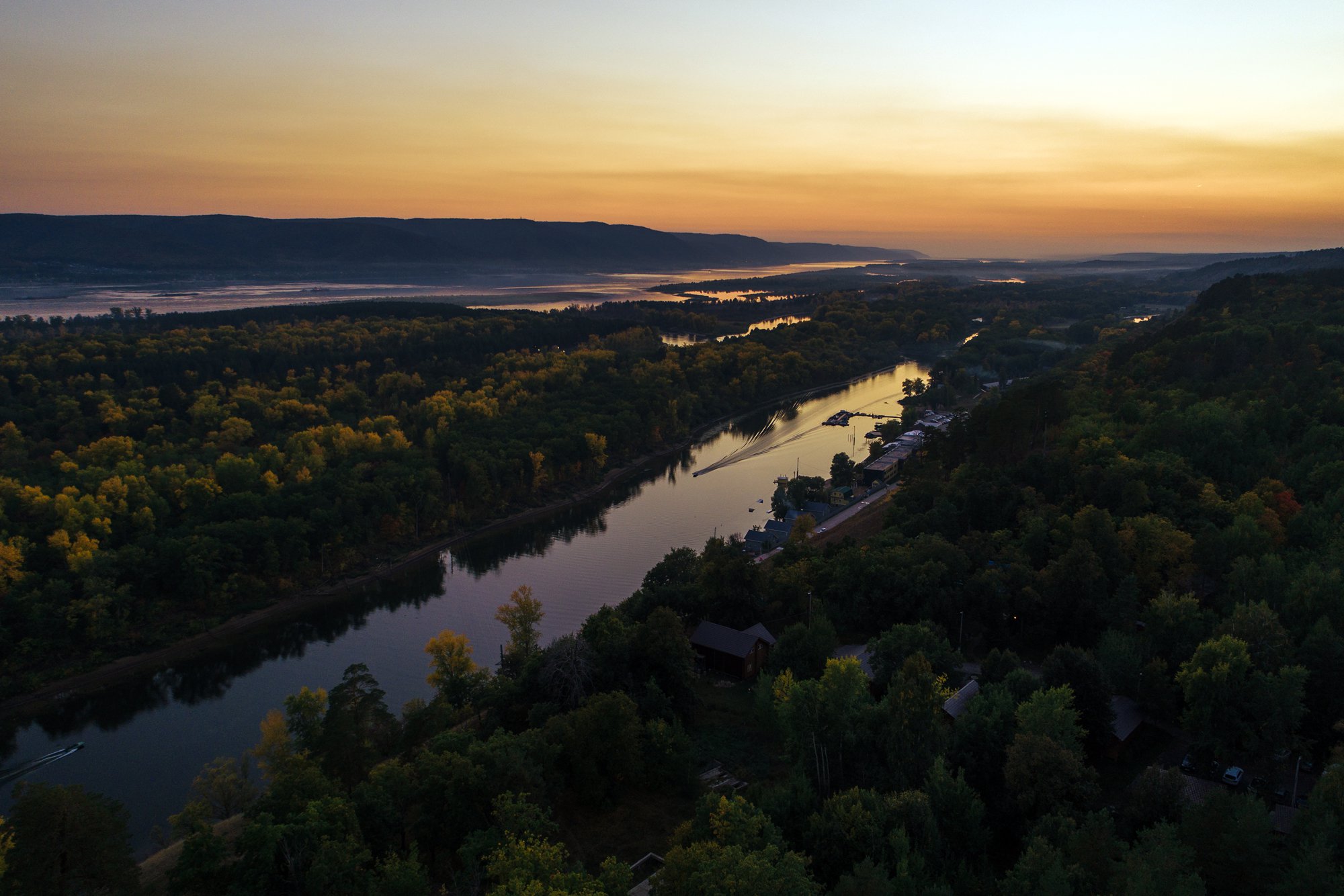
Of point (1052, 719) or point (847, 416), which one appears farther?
point (847, 416)

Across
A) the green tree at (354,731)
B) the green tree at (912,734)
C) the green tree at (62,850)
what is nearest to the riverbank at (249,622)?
the green tree at (354,731)

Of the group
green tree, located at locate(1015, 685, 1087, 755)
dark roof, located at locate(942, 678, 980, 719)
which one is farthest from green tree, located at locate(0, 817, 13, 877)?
green tree, located at locate(1015, 685, 1087, 755)

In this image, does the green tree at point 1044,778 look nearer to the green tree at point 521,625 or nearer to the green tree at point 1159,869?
the green tree at point 1159,869

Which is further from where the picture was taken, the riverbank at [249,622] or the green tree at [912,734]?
the riverbank at [249,622]

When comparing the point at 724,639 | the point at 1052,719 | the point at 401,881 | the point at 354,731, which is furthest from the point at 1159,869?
the point at 354,731

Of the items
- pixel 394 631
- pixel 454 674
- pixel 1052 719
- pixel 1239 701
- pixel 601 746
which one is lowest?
pixel 394 631

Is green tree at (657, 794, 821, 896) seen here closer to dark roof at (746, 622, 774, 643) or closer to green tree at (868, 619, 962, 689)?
green tree at (868, 619, 962, 689)

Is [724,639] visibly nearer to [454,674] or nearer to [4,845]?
[454,674]
